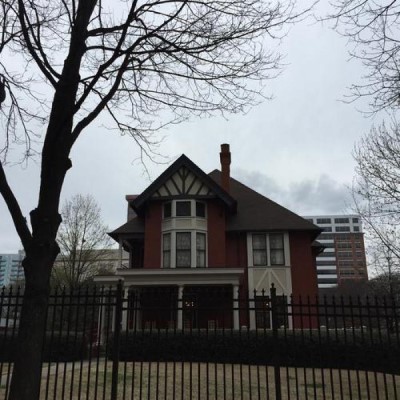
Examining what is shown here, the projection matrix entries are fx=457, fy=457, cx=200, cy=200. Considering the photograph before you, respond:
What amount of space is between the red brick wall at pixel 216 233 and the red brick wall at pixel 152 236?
2824 millimetres

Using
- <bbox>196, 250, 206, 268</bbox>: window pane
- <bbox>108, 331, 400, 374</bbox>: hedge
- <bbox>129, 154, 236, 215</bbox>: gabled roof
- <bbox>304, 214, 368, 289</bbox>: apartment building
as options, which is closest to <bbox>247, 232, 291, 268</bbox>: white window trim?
<bbox>129, 154, 236, 215</bbox>: gabled roof

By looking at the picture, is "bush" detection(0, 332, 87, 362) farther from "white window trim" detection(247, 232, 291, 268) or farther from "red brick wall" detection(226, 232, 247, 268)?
"white window trim" detection(247, 232, 291, 268)

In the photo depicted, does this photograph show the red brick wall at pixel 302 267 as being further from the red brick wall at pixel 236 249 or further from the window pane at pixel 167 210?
the window pane at pixel 167 210

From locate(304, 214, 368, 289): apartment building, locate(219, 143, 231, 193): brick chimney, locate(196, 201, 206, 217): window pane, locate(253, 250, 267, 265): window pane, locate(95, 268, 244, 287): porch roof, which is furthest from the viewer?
locate(304, 214, 368, 289): apartment building

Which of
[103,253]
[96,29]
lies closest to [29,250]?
[96,29]

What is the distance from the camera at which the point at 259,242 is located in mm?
25250

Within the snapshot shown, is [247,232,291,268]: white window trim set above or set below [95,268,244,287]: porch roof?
above

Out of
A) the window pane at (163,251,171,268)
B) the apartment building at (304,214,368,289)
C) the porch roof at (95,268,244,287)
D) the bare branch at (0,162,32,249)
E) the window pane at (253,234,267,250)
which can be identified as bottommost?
the bare branch at (0,162,32,249)

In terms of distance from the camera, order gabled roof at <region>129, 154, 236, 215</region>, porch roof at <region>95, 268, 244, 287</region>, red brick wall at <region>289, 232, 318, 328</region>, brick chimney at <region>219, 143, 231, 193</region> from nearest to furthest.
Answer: porch roof at <region>95, 268, 244, 287</region> < red brick wall at <region>289, 232, 318, 328</region> < gabled roof at <region>129, 154, 236, 215</region> < brick chimney at <region>219, 143, 231, 193</region>

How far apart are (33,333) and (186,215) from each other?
19512mm

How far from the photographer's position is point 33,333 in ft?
19.8

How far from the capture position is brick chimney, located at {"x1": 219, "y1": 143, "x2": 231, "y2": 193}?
27531mm

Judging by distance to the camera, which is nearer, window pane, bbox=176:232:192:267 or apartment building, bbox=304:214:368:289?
window pane, bbox=176:232:192:267

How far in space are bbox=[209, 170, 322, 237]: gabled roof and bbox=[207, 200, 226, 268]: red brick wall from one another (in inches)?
23.0
